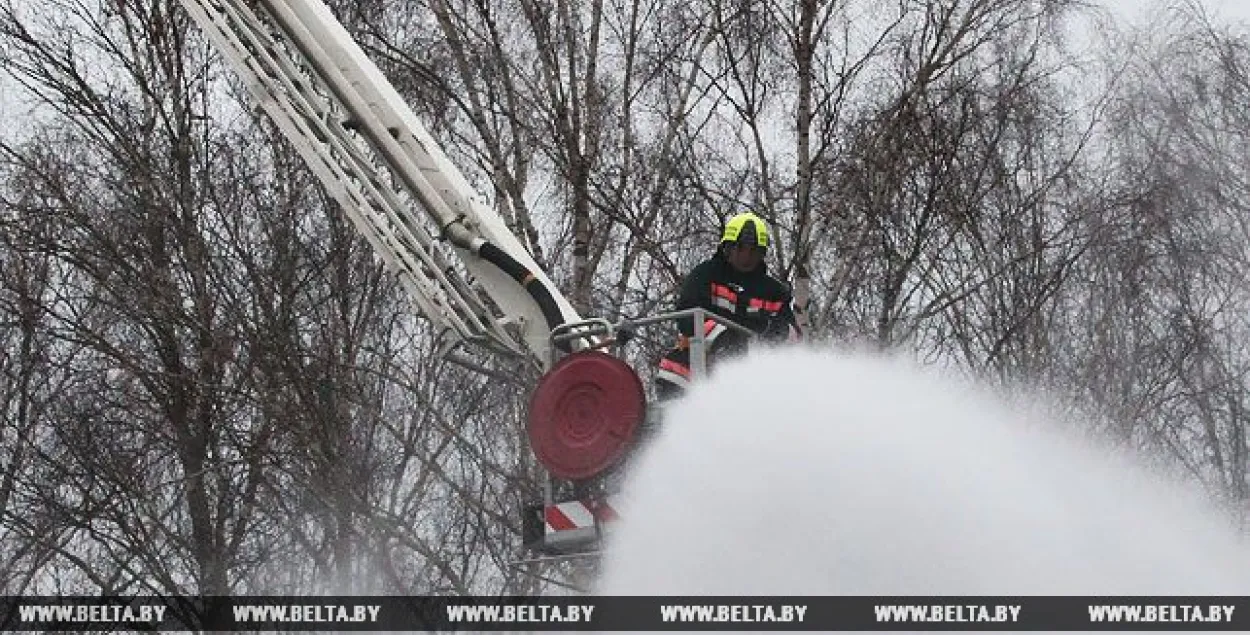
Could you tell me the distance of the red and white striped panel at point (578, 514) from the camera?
9.52 metres

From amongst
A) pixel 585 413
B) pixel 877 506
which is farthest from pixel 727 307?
pixel 877 506

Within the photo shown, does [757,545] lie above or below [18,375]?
below

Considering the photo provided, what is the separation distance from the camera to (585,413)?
944cm

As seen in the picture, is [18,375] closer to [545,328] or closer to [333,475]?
[333,475]

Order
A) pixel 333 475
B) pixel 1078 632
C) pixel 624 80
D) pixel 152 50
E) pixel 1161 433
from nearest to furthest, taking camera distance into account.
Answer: pixel 1078 632 < pixel 333 475 < pixel 624 80 < pixel 152 50 < pixel 1161 433

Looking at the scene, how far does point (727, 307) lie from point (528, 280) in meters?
1.42

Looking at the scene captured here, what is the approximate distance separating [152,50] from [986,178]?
9.32 m

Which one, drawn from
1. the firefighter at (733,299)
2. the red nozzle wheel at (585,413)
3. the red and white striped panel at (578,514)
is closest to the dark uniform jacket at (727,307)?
the firefighter at (733,299)

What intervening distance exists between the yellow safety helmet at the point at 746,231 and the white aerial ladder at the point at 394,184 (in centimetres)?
94

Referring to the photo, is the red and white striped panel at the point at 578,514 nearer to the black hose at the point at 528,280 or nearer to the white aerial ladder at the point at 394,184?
the white aerial ladder at the point at 394,184

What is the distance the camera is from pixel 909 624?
25.2 ft

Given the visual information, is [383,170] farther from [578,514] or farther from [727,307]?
[578,514]

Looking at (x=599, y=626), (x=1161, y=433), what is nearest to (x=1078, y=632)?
(x=599, y=626)

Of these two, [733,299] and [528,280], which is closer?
[733,299]
